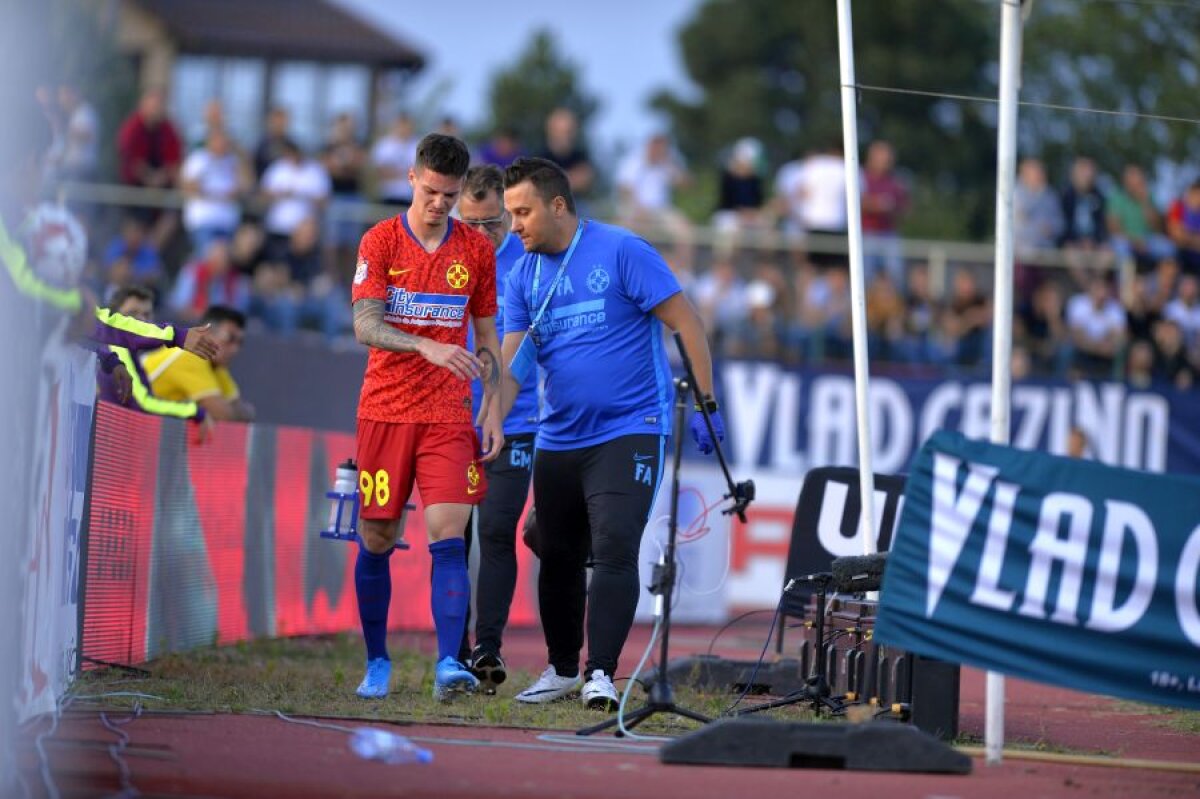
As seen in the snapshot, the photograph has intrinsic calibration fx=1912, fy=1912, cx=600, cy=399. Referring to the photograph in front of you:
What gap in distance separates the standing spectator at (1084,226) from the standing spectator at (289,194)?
8.75 m

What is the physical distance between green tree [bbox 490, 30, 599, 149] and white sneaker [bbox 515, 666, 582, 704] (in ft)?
200

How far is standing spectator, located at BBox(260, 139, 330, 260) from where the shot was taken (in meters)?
19.4

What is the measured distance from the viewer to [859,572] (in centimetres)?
891

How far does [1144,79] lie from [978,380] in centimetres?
2995

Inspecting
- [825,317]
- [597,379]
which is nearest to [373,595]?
[597,379]

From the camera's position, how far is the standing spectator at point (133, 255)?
1817 centimetres

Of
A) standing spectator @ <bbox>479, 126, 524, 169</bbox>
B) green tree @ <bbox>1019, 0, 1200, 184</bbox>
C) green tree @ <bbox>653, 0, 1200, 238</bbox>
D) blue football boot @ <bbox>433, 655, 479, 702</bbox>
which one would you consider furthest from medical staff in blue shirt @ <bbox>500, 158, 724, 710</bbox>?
green tree @ <bbox>653, 0, 1200, 238</bbox>

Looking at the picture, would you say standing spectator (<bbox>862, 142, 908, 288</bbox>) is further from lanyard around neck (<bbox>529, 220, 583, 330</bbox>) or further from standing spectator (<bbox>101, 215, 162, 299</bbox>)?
lanyard around neck (<bbox>529, 220, 583, 330</bbox>)

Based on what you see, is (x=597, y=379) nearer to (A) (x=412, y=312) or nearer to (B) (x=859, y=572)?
(A) (x=412, y=312)

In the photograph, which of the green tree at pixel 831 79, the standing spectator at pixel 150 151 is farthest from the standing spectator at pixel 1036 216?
the green tree at pixel 831 79

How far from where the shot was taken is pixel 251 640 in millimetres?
12234

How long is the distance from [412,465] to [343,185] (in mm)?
12575

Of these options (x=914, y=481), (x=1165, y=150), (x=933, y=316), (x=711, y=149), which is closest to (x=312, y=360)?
(x=933, y=316)

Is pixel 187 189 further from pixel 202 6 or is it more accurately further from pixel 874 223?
pixel 202 6
